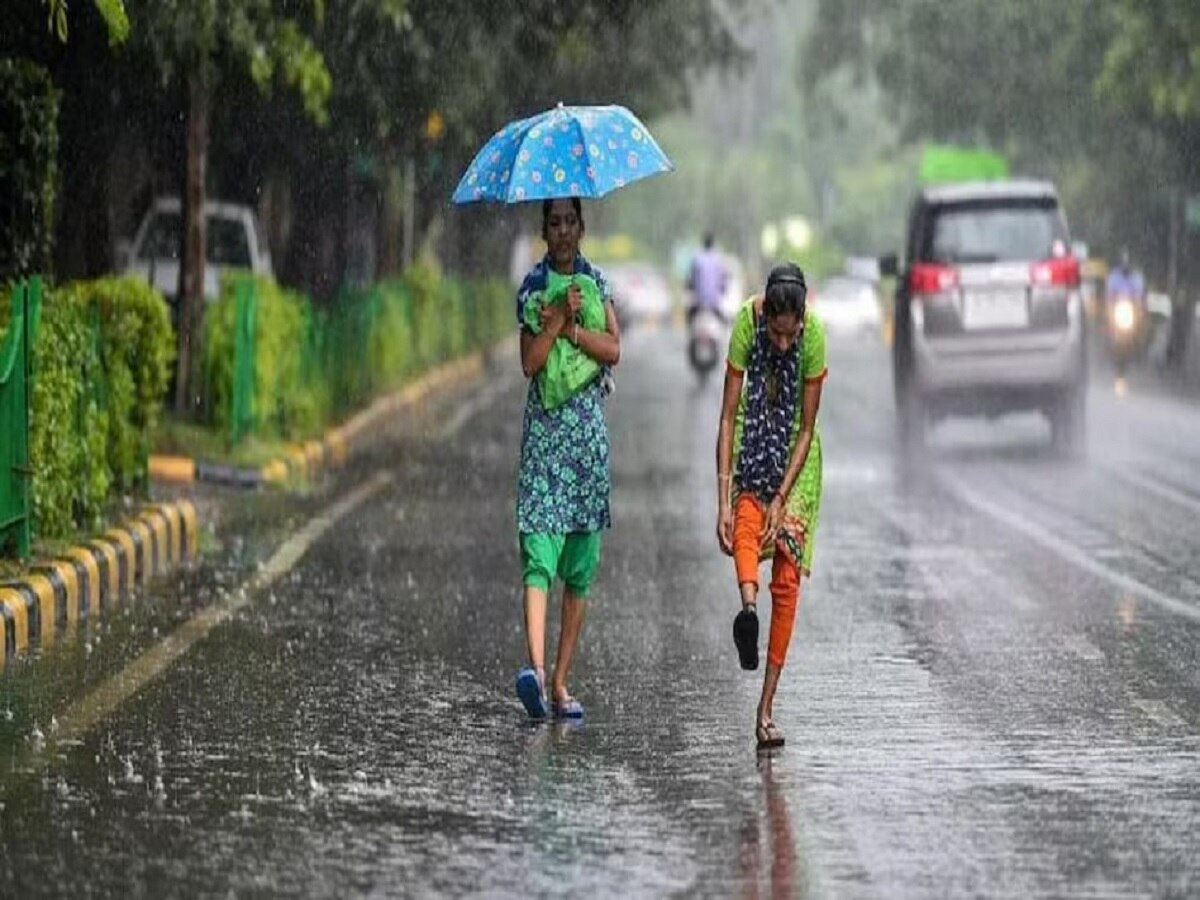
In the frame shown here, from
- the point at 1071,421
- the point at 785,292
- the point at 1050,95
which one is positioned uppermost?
the point at 1050,95

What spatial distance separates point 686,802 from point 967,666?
3332 millimetres

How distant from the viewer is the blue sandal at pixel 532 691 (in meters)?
10.5

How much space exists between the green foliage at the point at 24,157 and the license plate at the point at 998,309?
8962mm

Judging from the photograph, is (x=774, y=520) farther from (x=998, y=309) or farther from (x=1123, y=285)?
(x=1123, y=285)

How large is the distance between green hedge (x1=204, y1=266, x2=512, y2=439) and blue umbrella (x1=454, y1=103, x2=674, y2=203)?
12.1m

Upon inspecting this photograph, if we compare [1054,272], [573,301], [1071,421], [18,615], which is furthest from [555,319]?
[1071,421]

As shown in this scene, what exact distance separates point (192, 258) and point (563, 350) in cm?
1391

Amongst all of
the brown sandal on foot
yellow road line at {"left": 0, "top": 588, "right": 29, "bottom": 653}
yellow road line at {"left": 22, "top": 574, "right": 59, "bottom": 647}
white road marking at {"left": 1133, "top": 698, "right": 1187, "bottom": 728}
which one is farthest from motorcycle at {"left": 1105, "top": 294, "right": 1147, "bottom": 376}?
the brown sandal on foot

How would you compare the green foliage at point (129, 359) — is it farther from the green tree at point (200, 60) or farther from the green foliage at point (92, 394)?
the green tree at point (200, 60)

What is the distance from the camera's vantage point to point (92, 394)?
54.2 feet

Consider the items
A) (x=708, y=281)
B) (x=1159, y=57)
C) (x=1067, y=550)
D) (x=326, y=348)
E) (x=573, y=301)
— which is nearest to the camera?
(x=573, y=301)

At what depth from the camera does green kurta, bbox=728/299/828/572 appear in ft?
33.4

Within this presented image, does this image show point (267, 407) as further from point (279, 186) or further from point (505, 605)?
point (279, 186)

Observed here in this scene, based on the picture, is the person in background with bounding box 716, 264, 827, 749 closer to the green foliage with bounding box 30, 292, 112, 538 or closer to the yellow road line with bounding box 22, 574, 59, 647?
the yellow road line with bounding box 22, 574, 59, 647
